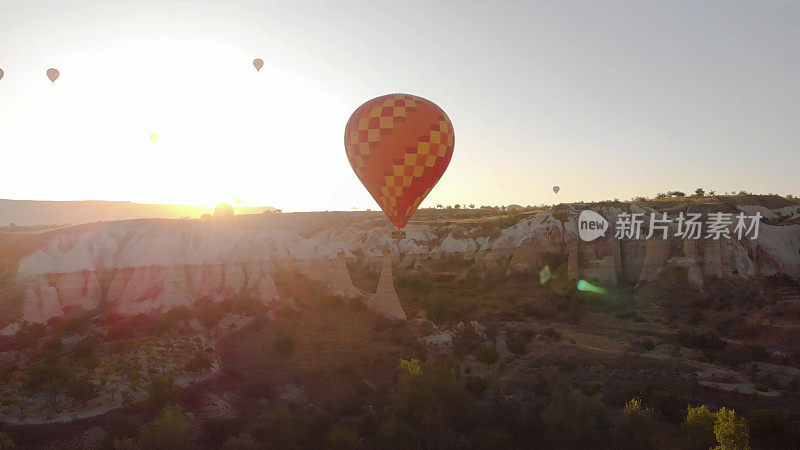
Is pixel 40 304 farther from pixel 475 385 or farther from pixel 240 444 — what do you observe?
pixel 475 385

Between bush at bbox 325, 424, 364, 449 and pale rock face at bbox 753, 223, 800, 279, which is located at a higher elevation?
pale rock face at bbox 753, 223, 800, 279

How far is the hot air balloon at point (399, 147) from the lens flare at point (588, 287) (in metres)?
17.3

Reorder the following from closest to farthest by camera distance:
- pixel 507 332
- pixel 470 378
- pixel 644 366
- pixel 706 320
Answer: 1. pixel 470 378
2. pixel 644 366
3. pixel 507 332
4. pixel 706 320

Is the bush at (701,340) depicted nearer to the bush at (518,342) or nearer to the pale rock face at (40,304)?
the bush at (518,342)

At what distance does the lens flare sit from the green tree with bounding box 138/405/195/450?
29647 millimetres

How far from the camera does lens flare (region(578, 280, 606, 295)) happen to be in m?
41.1

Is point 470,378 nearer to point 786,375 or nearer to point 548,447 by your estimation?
point 548,447

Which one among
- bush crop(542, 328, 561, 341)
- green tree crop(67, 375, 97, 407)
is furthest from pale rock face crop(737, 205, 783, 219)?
green tree crop(67, 375, 97, 407)

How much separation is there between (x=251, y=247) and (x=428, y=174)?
57.2ft

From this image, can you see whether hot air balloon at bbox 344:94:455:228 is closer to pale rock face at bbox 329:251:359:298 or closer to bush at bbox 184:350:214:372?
pale rock face at bbox 329:251:359:298

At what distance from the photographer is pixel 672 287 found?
1564 inches

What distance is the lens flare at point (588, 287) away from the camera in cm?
4109

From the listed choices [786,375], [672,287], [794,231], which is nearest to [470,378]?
[786,375]

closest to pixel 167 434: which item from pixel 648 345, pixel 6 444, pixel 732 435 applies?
pixel 6 444
